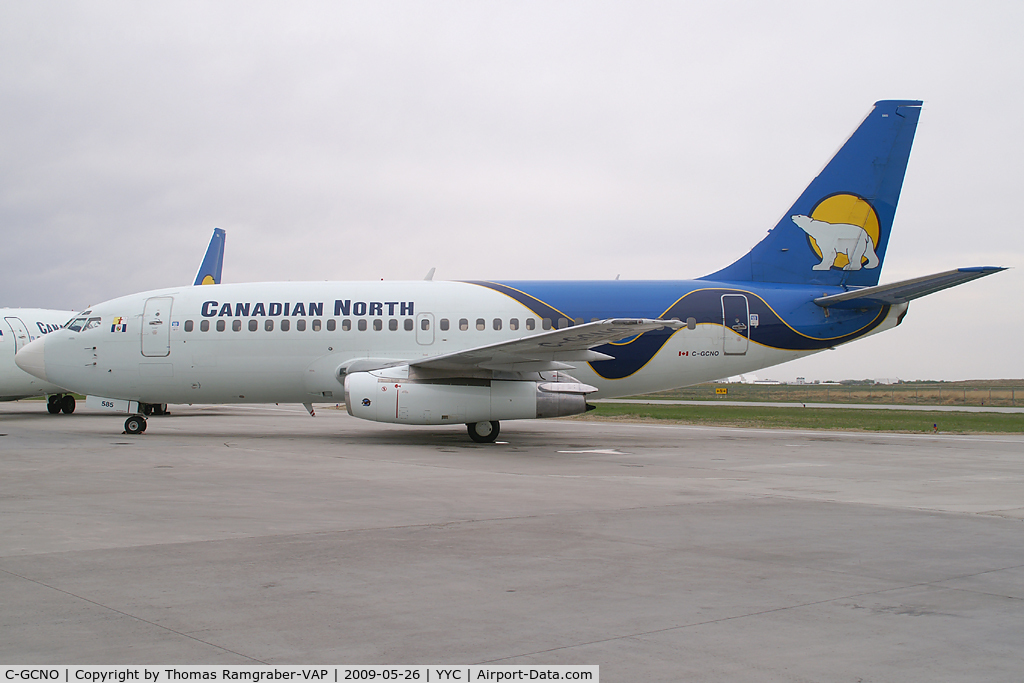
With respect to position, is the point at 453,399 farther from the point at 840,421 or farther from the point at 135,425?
the point at 840,421

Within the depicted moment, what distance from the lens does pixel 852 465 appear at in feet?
44.4

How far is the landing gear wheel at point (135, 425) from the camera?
19.0 metres

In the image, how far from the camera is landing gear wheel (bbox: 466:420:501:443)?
Answer: 691 inches

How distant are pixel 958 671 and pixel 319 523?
17.9ft

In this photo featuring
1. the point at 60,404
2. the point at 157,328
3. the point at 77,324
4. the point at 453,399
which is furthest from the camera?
the point at 60,404

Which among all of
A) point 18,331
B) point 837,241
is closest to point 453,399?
point 837,241

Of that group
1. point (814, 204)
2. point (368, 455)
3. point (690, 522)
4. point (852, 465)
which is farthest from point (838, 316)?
point (690, 522)

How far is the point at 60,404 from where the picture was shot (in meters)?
29.4

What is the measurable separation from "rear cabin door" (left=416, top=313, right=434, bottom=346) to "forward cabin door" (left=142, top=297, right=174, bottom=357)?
19.7ft

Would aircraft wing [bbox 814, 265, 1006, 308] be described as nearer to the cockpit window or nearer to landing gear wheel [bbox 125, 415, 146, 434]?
landing gear wheel [bbox 125, 415, 146, 434]

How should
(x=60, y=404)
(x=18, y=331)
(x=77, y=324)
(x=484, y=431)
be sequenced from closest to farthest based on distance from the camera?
(x=484, y=431) → (x=77, y=324) → (x=18, y=331) → (x=60, y=404)

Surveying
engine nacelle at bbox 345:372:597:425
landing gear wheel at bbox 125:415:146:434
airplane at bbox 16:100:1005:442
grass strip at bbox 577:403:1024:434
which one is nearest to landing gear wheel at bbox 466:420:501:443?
airplane at bbox 16:100:1005:442

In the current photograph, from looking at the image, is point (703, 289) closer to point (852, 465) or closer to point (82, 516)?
point (852, 465)

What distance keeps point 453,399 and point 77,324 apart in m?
10.1
